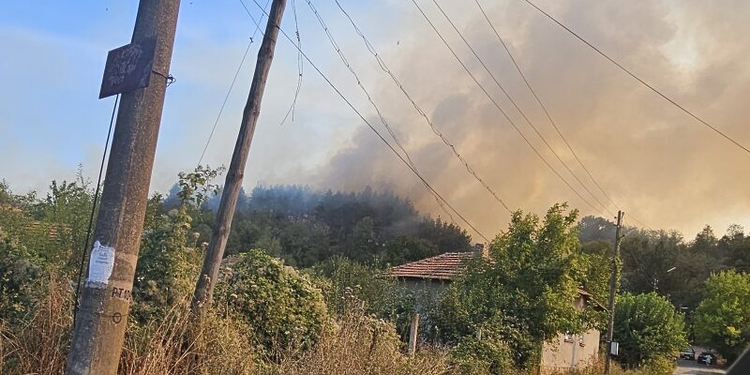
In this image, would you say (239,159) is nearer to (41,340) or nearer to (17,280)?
(17,280)

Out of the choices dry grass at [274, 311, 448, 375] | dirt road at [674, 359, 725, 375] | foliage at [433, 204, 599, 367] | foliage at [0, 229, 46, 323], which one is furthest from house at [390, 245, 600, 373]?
foliage at [0, 229, 46, 323]

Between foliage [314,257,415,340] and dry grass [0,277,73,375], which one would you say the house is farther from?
dry grass [0,277,73,375]

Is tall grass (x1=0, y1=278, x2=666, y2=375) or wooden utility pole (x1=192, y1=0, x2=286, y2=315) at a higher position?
wooden utility pole (x1=192, y1=0, x2=286, y2=315)

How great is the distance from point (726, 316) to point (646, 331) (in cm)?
3581

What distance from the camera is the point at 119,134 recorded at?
352 cm

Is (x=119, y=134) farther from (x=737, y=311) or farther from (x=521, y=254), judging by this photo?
(x=737, y=311)

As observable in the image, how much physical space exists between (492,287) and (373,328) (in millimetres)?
12862

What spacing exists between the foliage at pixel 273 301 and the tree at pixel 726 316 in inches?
2627

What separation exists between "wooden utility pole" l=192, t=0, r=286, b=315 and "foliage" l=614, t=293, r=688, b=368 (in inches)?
1362

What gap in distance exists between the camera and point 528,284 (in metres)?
20.5

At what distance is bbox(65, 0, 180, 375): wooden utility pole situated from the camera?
3.35 m

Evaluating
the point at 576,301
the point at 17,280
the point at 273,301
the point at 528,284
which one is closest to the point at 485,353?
the point at 528,284

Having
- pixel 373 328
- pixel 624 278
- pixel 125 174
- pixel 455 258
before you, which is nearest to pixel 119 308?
pixel 125 174

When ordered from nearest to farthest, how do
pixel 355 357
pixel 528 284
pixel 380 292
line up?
pixel 355 357 → pixel 380 292 → pixel 528 284
